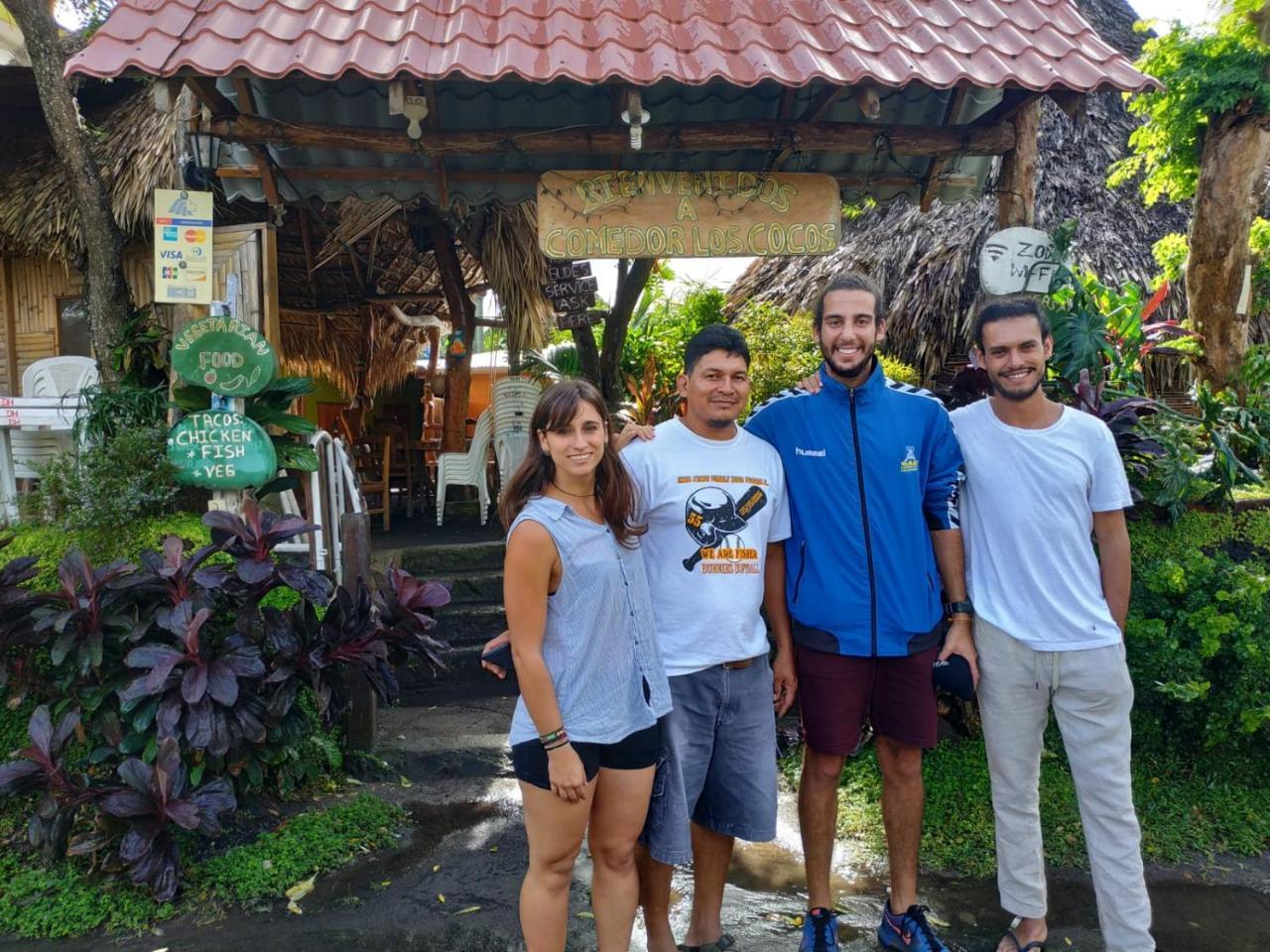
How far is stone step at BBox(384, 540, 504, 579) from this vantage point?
5.96 meters

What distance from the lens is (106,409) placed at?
15.0 feet

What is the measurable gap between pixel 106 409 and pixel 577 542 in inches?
141

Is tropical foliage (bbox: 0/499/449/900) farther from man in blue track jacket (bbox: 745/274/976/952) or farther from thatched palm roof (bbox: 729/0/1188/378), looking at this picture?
thatched palm roof (bbox: 729/0/1188/378)

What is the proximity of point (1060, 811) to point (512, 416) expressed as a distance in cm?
550

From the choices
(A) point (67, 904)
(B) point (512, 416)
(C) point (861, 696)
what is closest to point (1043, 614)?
A: (C) point (861, 696)

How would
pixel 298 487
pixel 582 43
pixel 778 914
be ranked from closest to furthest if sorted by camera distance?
pixel 778 914
pixel 582 43
pixel 298 487

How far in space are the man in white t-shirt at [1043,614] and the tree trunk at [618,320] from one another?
15.4ft

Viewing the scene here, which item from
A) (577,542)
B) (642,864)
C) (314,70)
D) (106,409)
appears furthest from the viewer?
(106,409)

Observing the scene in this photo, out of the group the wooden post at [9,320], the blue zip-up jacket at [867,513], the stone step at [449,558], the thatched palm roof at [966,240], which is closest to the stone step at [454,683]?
the stone step at [449,558]

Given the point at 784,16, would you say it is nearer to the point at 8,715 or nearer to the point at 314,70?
the point at 314,70

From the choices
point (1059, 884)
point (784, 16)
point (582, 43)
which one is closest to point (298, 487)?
point (582, 43)

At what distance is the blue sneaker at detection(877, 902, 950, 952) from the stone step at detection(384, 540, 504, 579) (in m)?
3.75

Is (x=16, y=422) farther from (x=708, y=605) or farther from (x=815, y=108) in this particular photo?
(x=815, y=108)

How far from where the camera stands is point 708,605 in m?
2.45
